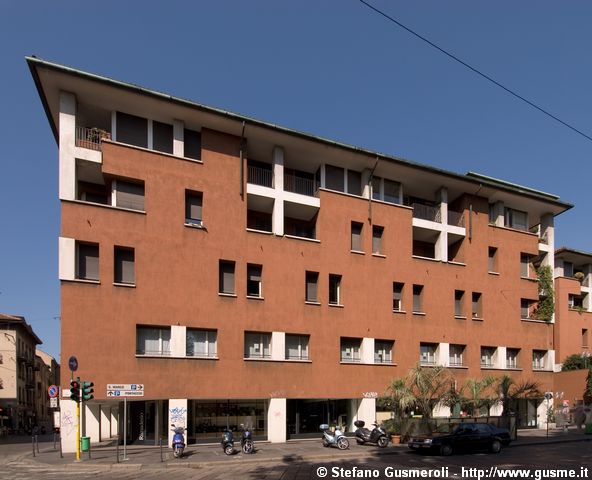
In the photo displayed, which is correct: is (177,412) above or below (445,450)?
above

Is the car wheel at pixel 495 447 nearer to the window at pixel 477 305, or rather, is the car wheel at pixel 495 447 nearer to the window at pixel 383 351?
the window at pixel 383 351

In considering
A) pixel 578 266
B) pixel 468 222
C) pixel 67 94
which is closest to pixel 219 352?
pixel 67 94

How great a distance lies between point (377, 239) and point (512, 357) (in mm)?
14487

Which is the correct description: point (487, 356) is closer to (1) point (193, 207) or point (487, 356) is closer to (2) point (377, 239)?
(2) point (377, 239)

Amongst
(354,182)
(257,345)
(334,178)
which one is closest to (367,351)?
(257,345)

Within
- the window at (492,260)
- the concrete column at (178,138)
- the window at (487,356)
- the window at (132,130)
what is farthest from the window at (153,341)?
the window at (492,260)

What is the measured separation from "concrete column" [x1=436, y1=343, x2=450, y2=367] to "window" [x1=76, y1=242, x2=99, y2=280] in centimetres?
2193

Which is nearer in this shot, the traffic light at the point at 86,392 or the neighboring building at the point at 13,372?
the traffic light at the point at 86,392

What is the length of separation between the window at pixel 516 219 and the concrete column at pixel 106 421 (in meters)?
31.0

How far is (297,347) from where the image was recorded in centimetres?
3056

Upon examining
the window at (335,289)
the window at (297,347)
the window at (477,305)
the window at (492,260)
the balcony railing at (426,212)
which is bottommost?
the window at (297,347)

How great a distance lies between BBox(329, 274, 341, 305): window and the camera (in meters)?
32.2

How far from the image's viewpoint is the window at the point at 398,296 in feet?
113

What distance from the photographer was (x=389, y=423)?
29.1 m
